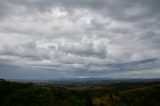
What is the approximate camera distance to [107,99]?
7500cm

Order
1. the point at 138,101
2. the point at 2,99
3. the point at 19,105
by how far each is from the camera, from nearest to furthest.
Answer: the point at 19,105 < the point at 2,99 < the point at 138,101

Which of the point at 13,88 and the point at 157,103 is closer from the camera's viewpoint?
the point at 13,88

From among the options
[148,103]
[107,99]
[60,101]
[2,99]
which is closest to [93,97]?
[107,99]

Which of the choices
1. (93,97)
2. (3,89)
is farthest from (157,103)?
(3,89)

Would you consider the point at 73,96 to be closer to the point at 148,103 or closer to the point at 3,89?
the point at 3,89

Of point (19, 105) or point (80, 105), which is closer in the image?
point (19, 105)

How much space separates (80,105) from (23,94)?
15.8 meters

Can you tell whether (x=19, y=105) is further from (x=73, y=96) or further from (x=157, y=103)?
(x=157, y=103)

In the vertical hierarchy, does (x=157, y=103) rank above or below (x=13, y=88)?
below

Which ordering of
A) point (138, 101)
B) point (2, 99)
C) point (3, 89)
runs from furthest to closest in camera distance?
point (138, 101), point (3, 89), point (2, 99)

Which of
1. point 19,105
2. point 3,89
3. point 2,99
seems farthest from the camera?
point 3,89

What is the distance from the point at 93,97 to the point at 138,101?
52.3ft

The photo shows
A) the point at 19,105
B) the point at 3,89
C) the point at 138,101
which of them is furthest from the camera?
the point at 138,101

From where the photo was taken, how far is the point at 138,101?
81188 millimetres
